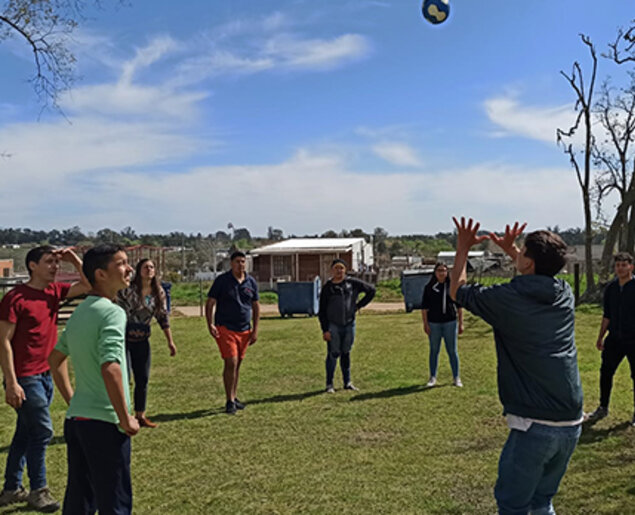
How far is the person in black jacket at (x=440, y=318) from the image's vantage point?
887cm

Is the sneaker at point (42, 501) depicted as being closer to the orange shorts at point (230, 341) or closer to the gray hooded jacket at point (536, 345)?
the orange shorts at point (230, 341)

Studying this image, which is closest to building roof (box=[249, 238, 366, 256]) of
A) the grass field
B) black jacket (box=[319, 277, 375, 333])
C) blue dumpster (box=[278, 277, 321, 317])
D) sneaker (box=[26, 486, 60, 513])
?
blue dumpster (box=[278, 277, 321, 317])

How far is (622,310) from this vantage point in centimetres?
652

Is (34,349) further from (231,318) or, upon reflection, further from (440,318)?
(440,318)

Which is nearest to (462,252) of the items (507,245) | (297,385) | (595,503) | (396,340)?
(507,245)

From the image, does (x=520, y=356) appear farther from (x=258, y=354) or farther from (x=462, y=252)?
(x=258, y=354)

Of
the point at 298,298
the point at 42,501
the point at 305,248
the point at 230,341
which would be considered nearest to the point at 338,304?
the point at 230,341

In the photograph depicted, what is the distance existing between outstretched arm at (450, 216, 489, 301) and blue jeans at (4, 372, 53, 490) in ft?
10.4

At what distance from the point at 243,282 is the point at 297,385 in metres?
2.33

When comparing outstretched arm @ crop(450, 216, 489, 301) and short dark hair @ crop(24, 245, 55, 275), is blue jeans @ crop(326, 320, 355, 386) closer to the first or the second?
short dark hair @ crop(24, 245, 55, 275)

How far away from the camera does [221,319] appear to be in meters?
7.70

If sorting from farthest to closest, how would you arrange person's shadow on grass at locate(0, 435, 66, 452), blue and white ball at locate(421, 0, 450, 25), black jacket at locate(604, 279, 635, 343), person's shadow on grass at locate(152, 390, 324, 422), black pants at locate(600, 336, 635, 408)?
blue and white ball at locate(421, 0, 450, 25) < person's shadow on grass at locate(152, 390, 324, 422) < black pants at locate(600, 336, 635, 408) < black jacket at locate(604, 279, 635, 343) < person's shadow on grass at locate(0, 435, 66, 452)

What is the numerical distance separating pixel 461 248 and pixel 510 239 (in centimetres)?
35

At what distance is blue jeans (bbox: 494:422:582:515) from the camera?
119 inches
